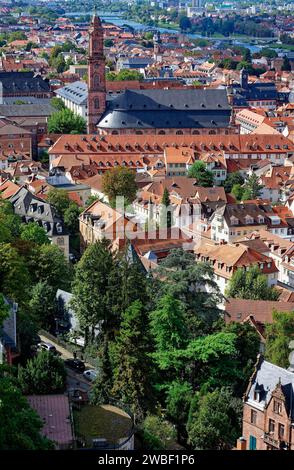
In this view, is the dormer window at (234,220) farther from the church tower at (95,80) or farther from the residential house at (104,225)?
the church tower at (95,80)

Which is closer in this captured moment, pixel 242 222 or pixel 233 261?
pixel 233 261

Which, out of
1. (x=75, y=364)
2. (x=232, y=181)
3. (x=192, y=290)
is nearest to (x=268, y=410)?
(x=75, y=364)

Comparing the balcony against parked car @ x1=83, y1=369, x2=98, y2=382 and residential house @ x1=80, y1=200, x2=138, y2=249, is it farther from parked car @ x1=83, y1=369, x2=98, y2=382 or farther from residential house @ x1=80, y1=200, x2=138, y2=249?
residential house @ x1=80, y1=200, x2=138, y2=249

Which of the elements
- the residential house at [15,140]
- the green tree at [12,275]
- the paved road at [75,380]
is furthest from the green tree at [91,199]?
the paved road at [75,380]

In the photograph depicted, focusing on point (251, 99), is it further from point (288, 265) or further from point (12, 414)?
point (12, 414)

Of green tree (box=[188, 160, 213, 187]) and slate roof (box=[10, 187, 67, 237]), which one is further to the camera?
green tree (box=[188, 160, 213, 187])

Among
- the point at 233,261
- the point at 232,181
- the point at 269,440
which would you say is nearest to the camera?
the point at 269,440

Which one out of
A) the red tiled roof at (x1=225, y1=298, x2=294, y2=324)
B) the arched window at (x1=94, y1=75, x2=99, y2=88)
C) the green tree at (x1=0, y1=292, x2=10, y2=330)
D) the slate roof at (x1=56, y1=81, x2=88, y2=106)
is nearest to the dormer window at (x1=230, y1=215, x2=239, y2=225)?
the red tiled roof at (x1=225, y1=298, x2=294, y2=324)

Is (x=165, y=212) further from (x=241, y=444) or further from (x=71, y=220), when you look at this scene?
(x=241, y=444)
